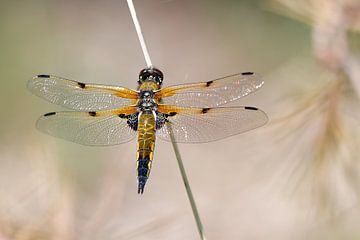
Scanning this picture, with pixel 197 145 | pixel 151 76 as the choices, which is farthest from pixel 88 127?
pixel 197 145

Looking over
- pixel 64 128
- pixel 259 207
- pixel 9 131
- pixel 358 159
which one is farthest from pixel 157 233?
pixel 9 131

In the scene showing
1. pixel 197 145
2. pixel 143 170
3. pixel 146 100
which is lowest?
pixel 143 170

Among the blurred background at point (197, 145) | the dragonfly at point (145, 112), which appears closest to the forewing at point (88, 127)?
the dragonfly at point (145, 112)

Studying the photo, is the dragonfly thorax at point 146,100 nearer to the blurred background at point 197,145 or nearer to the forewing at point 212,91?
the forewing at point 212,91

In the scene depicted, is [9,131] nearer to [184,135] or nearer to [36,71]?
[36,71]

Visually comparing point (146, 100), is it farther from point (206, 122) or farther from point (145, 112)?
point (206, 122)

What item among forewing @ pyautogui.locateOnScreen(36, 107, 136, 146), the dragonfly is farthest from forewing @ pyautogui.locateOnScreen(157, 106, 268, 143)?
forewing @ pyautogui.locateOnScreen(36, 107, 136, 146)
